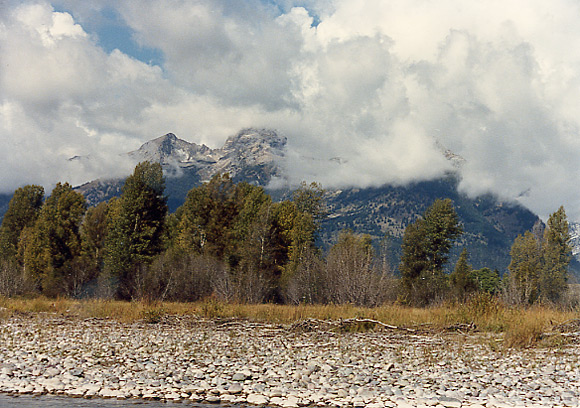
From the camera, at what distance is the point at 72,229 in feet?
165

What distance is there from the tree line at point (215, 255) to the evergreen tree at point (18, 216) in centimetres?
41

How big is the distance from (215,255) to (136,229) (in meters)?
7.52

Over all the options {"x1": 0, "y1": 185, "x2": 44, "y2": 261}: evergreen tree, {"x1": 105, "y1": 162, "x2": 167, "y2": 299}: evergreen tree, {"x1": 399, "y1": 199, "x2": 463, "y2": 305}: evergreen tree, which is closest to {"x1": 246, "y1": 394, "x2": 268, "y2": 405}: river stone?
{"x1": 105, "y1": 162, "x2": 167, "y2": 299}: evergreen tree

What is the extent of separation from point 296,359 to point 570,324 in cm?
1086

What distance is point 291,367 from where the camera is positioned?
1301 cm

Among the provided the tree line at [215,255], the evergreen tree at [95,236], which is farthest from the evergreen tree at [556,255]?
the evergreen tree at [95,236]

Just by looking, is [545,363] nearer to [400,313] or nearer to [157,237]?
[400,313]

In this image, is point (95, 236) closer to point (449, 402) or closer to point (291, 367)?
point (291, 367)

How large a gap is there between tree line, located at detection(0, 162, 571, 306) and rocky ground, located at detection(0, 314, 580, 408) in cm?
1367

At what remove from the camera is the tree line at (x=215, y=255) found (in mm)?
35531

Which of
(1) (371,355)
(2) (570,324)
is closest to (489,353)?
(1) (371,355)

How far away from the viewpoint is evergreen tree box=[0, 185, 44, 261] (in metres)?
61.5

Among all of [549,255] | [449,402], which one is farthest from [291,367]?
[549,255]

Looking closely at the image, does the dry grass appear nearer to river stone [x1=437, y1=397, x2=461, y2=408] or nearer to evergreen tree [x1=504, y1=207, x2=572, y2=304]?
river stone [x1=437, y1=397, x2=461, y2=408]
